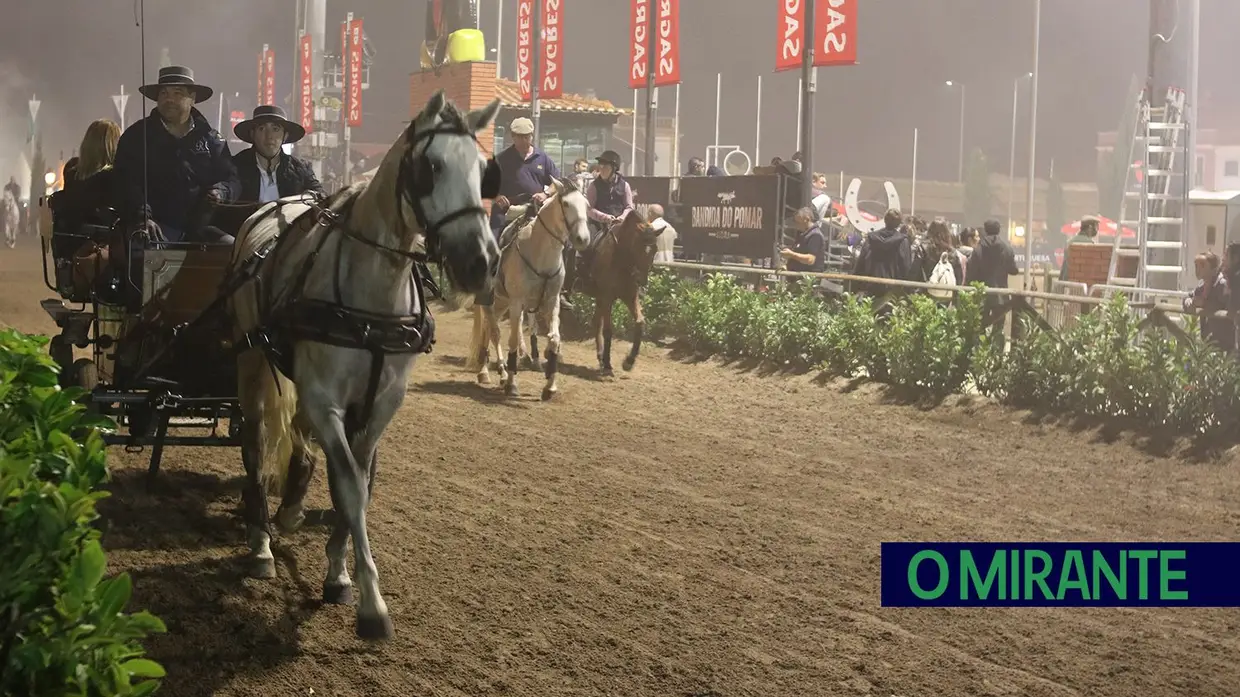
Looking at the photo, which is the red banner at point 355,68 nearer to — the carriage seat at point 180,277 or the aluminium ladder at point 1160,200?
the aluminium ladder at point 1160,200

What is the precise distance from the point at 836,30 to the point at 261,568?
41.1 ft

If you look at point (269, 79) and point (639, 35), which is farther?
point (269, 79)

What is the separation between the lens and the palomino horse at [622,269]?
15.0m

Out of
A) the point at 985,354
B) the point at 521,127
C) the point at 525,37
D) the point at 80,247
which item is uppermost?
the point at 525,37

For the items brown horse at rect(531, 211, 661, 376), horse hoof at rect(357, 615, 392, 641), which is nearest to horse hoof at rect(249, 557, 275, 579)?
horse hoof at rect(357, 615, 392, 641)

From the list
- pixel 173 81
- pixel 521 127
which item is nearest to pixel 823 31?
pixel 521 127

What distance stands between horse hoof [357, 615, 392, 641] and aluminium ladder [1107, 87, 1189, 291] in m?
12.9

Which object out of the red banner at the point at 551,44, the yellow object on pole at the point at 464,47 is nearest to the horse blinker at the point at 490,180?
the red banner at the point at 551,44

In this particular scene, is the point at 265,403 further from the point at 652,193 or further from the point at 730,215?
the point at 652,193

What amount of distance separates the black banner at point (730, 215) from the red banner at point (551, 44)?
7850mm

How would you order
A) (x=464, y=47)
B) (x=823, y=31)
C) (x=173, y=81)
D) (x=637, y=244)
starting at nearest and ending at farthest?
(x=173, y=81)
(x=637, y=244)
(x=823, y=31)
(x=464, y=47)

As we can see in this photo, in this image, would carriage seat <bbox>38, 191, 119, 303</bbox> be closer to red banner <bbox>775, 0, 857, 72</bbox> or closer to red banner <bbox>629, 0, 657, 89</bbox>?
red banner <bbox>775, 0, 857, 72</bbox>

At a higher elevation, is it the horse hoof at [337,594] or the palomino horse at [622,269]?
the palomino horse at [622,269]

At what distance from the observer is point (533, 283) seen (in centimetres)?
1320
